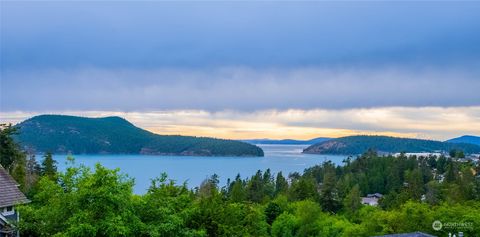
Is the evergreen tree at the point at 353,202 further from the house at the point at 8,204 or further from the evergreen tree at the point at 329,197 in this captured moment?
the house at the point at 8,204

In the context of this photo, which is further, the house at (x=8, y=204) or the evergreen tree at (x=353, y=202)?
the evergreen tree at (x=353, y=202)

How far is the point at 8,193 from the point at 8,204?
2.08ft

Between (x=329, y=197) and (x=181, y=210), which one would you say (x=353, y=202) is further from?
(x=181, y=210)

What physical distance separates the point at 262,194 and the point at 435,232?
42245mm

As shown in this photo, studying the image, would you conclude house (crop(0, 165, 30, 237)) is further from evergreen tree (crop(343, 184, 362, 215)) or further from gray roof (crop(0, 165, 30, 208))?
evergreen tree (crop(343, 184, 362, 215))

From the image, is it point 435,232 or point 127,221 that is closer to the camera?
point 127,221

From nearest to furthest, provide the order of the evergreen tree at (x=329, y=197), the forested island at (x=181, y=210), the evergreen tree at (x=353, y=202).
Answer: the forested island at (x=181, y=210) < the evergreen tree at (x=353, y=202) < the evergreen tree at (x=329, y=197)

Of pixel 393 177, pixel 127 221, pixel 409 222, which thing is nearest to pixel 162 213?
pixel 127 221

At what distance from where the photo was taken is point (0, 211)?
16.2 metres

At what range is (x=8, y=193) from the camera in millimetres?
16953

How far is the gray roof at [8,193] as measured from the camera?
16.5 metres

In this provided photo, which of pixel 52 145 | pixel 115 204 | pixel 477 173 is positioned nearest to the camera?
pixel 115 204

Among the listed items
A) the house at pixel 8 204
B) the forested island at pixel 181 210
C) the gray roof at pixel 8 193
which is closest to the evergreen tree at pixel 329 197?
the forested island at pixel 181 210

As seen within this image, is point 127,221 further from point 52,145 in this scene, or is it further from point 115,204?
point 52,145
